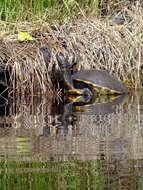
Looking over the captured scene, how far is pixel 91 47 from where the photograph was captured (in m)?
11.4

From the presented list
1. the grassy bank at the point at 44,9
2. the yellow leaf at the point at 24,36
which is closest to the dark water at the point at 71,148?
the yellow leaf at the point at 24,36

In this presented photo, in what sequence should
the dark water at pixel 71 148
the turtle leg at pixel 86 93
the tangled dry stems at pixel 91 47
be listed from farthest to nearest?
the turtle leg at pixel 86 93 < the tangled dry stems at pixel 91 47 < the dark water at pixel 71 148

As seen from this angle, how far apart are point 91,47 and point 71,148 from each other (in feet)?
18.8

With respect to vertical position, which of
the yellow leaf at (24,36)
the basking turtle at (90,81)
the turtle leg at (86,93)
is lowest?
the turtle leg at (86,93)

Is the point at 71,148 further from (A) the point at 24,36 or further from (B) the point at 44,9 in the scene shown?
Result: (B) the point at 44,9

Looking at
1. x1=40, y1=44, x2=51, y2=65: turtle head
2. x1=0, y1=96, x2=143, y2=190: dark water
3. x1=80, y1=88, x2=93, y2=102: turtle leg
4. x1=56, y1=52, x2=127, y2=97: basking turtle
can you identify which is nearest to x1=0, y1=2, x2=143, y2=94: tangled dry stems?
x1=40, y1=44, x2=51, y2=65: turtle head

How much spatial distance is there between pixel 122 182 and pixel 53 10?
7606 millimetres

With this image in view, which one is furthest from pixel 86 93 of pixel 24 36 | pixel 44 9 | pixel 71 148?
pixel 71 148

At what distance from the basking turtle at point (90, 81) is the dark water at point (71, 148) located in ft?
6.06

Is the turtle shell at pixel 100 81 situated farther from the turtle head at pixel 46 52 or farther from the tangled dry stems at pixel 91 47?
the turtle head at pixel 46 52

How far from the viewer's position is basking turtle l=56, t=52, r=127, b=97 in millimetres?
11086

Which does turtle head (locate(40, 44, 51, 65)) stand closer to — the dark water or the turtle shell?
the turtle shell

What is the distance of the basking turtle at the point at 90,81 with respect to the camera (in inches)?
436

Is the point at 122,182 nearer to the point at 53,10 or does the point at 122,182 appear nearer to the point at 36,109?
the point at 36,109
